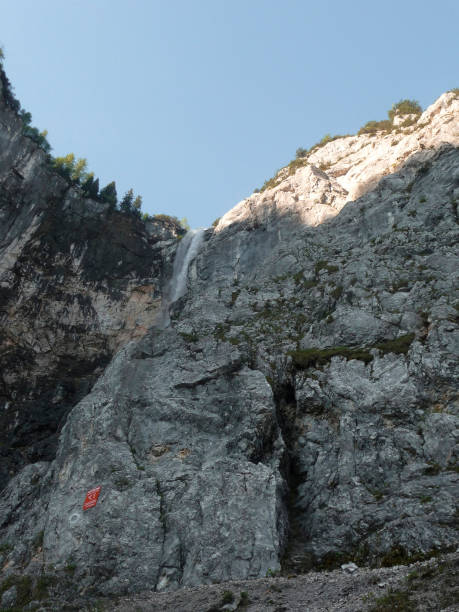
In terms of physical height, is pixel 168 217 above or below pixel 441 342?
above

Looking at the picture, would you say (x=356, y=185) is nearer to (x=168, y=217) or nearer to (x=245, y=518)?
(x=168, y=217)

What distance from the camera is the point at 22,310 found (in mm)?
45344

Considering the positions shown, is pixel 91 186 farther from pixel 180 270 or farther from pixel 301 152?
pixel 301 152

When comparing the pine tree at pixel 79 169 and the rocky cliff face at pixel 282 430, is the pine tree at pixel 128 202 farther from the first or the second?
the rocky cliff face at pixel 282 430

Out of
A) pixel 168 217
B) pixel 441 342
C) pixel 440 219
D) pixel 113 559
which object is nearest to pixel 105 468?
pixel 113 559

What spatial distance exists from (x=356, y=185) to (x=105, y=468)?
137ft

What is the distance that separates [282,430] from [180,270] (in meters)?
33.9

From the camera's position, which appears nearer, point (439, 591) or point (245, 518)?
point (439, 591)

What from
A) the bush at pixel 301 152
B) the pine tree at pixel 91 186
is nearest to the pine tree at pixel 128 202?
the pine tree at pixel 91 186

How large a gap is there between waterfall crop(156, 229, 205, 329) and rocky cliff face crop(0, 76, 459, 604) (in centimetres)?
1223

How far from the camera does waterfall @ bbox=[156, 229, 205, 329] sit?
53781 mm

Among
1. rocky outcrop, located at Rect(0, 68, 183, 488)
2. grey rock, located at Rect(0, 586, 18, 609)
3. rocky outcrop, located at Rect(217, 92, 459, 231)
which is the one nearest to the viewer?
grey rock, located at Rect(0, 586, 18, 609)

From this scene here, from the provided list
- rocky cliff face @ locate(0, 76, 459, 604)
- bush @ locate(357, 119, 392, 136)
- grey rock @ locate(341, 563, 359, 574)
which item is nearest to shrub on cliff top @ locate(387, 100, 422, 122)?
bush @ locate(357, 119, 392, 136)

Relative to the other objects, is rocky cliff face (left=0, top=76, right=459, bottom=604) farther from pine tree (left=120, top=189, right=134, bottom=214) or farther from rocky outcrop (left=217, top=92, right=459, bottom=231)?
pine tree (left=120, top=189, right=134, bottom=214)
